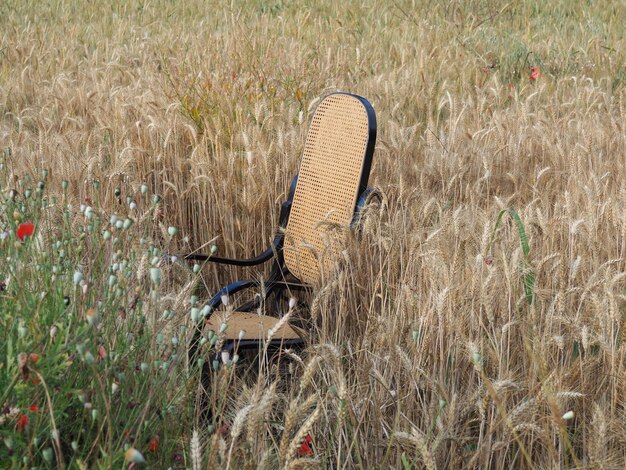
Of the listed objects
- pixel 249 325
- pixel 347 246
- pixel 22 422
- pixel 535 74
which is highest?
pixel 22 422

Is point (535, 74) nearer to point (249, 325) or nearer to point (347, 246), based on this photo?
point (347, 246)

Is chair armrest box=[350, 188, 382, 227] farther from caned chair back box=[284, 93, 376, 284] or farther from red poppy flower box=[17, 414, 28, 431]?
red poppy flower box=[17, 414, 28, 431]

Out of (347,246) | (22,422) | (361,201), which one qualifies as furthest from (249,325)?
(22,422)

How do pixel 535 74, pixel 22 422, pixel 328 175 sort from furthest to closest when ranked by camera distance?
pixel 535 74, pixel 328 175, pixel 22 422

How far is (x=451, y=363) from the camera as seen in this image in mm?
2174

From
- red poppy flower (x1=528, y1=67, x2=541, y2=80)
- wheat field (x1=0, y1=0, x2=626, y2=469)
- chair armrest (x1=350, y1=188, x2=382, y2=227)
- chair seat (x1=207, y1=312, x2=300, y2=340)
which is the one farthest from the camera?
red poppy flower (x1=528, y1=67, x2=541, y2=80)

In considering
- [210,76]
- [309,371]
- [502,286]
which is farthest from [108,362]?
[210,76]

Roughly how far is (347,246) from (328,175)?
0.35 metres

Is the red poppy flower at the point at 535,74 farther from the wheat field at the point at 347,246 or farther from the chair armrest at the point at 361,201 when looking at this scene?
the chair armrest at the point at 361,201

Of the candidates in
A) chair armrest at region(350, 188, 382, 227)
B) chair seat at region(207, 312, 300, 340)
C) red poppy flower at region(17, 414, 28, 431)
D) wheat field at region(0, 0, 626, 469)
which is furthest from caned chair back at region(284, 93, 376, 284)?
red poppy flower at region(17, 414, 28, 431)

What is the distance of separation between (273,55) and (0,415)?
3.82 metres

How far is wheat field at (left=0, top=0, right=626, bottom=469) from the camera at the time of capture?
5.30ft

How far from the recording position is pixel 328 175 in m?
3.00

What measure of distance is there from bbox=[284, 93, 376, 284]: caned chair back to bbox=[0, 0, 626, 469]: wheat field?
0.14 meters
